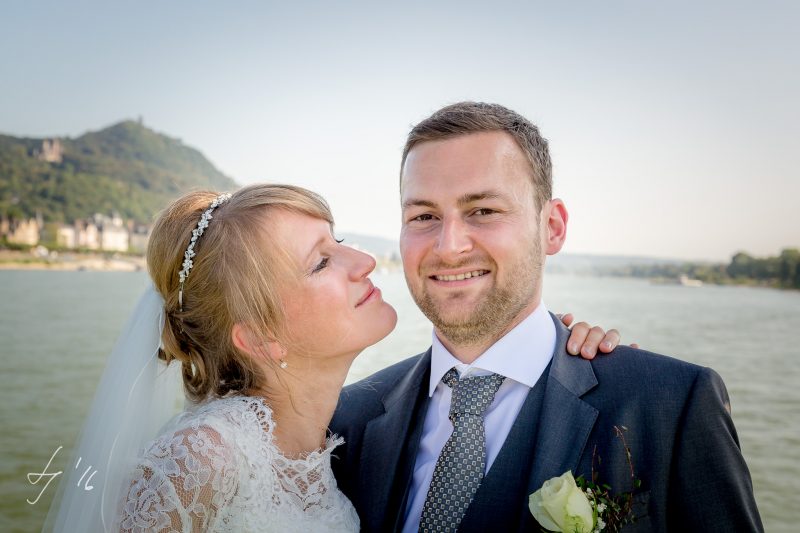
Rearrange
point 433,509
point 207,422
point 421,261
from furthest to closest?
point 421,261 < point 433,509 < point 207,422

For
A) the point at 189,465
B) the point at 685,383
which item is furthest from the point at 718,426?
the point at 189,465

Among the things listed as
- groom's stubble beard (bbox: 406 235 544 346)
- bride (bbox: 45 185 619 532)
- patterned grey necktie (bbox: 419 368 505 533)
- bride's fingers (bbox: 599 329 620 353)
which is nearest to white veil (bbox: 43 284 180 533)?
bride (bbox: 45 185 619 532)

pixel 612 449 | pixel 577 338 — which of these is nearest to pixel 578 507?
pixel 612 449

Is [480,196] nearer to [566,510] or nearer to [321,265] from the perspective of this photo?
[321,265]

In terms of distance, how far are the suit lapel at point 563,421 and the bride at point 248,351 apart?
206mm

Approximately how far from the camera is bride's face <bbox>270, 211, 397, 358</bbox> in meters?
2.67

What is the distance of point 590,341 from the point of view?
2.68m

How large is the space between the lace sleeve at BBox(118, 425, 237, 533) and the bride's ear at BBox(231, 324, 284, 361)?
47cm

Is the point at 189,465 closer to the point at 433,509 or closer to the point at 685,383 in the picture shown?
the point at 433,509

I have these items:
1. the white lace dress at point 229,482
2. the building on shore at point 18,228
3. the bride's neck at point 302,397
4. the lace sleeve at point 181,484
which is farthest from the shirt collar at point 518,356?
the building on shore at point 18,228

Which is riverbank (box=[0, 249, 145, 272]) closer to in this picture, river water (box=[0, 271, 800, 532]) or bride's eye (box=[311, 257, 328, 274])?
river water (box=[0, 271, 800, 532])

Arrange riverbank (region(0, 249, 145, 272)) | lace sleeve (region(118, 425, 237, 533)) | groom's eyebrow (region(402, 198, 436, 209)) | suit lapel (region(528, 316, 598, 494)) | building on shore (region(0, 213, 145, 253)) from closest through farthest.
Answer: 1. lace sleeve (region(118, 425, 237, 533))
2. suit lapel (region(528, 316, 598, 494))
3. groom's eyebrow (region(402, 198, 436, 209))
4. building on shore (region(0, 213, 145, 253))
5. riverbank (region(0, 249, 145, 272))

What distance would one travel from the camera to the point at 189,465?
2.18 m

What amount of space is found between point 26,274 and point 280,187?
10830cm
